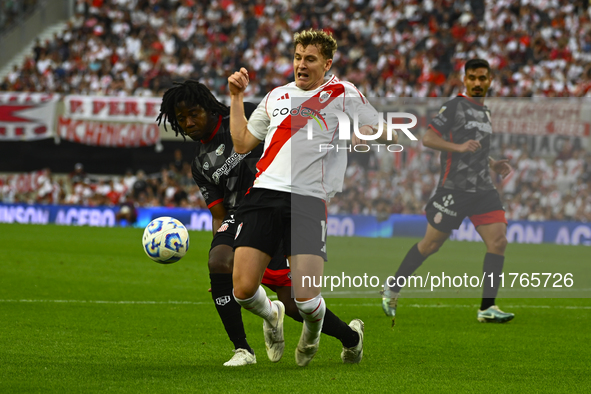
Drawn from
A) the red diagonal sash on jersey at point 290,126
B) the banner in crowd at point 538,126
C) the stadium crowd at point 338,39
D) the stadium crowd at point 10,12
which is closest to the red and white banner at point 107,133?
the stadium crowd at point 338,39

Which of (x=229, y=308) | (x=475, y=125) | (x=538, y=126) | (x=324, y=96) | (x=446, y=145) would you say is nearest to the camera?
(x=324, y=96)

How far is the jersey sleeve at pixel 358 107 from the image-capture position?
5.15 m

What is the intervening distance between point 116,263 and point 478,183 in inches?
277

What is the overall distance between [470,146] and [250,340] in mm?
2797

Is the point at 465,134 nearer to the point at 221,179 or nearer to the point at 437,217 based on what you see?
the point at 437,217

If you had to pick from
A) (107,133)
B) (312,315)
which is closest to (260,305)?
(312,315)

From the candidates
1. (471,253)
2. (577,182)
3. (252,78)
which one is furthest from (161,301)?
(252,78)

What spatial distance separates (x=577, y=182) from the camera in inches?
484

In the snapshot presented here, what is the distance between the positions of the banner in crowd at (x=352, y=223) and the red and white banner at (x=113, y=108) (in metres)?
2.97

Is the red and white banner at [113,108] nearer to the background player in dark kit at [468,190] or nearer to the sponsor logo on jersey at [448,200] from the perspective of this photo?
the background player in dark kit at [468,190]

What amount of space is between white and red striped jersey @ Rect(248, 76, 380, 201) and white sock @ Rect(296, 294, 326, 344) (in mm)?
661

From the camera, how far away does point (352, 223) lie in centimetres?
Result: 1385

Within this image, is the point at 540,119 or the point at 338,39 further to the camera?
the point at 338,39

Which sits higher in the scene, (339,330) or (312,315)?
(312,315)
